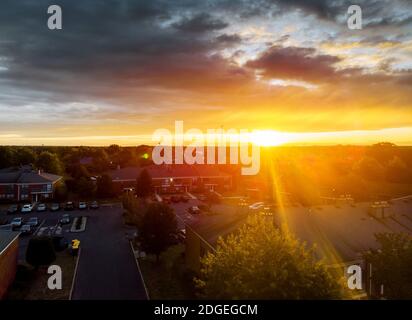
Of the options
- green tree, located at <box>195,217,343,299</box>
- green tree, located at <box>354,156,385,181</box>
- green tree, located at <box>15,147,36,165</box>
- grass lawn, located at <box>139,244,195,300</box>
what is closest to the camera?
green tree, located at <box>195,217,343,299</box>

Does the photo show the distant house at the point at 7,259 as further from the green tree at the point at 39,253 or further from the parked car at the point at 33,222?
the parked car at the point at 33,222

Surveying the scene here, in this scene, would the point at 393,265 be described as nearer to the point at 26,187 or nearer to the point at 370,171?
the point at 26,187

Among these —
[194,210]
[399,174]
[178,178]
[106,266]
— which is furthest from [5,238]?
[399,174]

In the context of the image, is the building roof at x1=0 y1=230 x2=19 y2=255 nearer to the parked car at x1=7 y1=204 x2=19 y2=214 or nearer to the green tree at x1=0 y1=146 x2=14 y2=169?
the parked car at x1=7 y1=204 x2=19 y2=214

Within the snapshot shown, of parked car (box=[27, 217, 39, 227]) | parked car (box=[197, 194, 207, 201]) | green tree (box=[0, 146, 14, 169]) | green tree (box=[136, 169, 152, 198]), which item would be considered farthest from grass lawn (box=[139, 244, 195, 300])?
green tree (box=[0, 146, 14, 169])

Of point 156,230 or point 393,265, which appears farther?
point 156,230
